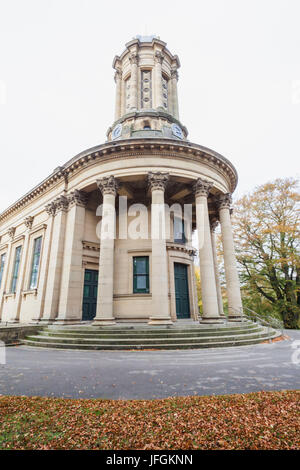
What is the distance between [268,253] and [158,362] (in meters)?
19.2

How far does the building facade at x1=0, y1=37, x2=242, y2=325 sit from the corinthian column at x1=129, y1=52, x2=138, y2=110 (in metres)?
1.76

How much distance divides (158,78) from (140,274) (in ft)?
62.4

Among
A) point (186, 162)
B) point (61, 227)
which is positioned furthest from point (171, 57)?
point (61, 227)

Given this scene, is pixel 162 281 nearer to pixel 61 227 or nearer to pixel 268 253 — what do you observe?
pixel 61 227

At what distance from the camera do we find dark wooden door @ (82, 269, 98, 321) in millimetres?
15842

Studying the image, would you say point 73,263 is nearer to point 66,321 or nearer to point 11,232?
point 66,321

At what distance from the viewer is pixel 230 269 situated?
15.0 metres

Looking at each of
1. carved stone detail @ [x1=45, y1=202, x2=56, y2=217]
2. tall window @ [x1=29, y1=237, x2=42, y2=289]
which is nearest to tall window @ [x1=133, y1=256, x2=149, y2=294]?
carved stone detail @ [x1=45, y1=202, x2=56, y2=217]

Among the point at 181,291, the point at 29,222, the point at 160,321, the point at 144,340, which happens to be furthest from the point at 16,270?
the point at 144,340

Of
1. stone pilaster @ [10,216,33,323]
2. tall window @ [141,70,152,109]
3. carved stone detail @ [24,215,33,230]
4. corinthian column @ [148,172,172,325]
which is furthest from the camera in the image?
tall window @ [141,70,152,109]

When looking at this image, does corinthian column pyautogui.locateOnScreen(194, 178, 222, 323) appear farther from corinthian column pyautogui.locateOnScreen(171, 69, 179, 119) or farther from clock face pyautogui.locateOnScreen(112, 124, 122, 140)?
corinthian column pyautogui.locateOnScreen(171, 69, 179, 119)

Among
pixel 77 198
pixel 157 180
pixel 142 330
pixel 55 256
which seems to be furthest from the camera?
pixel 77 198

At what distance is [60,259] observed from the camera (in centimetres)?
1547

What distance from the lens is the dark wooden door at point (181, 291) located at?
15945 mm
